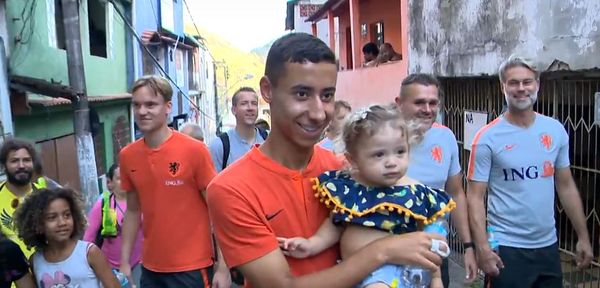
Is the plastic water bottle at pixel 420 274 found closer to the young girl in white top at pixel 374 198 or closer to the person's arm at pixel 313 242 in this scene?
the young girl in white top at pixel 374 198

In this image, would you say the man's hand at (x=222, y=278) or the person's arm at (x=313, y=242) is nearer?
the person's arm at (x=313, y=242)

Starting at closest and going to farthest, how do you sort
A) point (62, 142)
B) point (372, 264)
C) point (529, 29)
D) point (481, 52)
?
point (372, 264) → point (529, 29) → point (481, 52) → point (62, 142)

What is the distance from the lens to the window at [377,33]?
16.4m

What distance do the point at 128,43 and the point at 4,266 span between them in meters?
13.7

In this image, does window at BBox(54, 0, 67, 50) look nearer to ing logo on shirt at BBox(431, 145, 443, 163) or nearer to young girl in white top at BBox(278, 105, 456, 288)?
ing logo on shirt at BBox(431, 145, 443, 163)

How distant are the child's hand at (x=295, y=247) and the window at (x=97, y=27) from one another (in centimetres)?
1302

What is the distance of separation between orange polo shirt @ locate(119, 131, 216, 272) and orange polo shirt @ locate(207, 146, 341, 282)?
2022 millimetres

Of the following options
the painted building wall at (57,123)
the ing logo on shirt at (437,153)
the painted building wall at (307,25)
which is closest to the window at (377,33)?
the painted building wall at (307,25)

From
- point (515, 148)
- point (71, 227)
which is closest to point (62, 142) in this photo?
point (71, 227)

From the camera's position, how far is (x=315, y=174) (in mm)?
2016

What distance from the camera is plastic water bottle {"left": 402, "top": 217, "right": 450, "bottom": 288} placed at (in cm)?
197

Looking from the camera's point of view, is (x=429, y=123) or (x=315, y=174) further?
(x=429, y=123)

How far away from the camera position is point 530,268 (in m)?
3.73

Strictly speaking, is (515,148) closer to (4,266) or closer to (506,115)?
(506,115)
